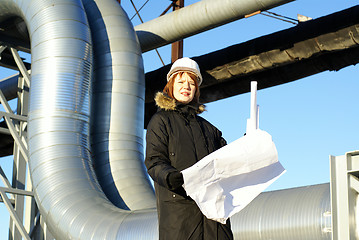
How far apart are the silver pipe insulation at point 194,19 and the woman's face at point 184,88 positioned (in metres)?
4.58

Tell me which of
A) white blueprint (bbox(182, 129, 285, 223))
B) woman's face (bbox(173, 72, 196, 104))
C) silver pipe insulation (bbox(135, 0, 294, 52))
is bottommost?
A: white blueprint (bbox(182, 129, 285, 223))

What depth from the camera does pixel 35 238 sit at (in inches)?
305

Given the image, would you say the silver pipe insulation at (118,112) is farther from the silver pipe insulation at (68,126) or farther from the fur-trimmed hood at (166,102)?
the fur-trimmed hood at (166,102)

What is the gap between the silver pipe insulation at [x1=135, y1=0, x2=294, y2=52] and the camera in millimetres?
7309

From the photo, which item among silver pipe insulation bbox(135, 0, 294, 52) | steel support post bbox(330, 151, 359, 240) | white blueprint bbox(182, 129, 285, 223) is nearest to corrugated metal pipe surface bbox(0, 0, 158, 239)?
silver pipe insulation bbox(135, 0, 294, 52)

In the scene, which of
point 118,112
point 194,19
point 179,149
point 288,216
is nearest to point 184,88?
point 179,149

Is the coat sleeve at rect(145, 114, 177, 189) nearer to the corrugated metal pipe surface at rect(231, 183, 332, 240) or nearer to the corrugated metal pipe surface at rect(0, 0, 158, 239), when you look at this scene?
the corrugated metal pipe surface at rect(231, 183, 332, 240)

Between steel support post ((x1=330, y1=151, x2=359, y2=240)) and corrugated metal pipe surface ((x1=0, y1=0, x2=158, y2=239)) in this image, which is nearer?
steel support post ((x1=330, y1=151, x2=359, y2=240))

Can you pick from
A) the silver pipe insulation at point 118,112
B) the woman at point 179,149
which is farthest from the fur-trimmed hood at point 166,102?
the silver pipe insulation at point 118,112

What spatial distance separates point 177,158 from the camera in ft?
8.64

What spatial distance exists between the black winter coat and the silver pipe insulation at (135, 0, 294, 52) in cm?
462

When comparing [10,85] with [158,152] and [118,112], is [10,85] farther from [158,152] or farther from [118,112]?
[158,152]

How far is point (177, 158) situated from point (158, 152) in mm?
87

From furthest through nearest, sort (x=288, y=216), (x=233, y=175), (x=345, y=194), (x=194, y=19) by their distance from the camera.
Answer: (x=194, y=19), (x=288, y=216), (x=345, y=194), (x=233, y=175)
